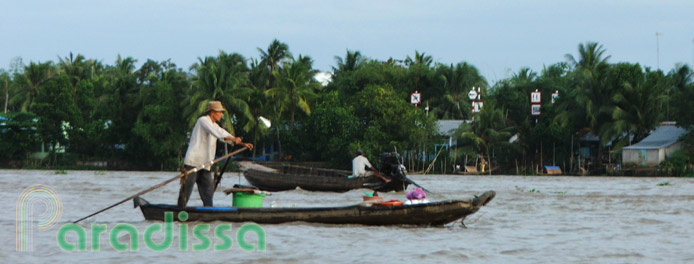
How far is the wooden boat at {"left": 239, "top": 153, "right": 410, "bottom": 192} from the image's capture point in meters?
20.8

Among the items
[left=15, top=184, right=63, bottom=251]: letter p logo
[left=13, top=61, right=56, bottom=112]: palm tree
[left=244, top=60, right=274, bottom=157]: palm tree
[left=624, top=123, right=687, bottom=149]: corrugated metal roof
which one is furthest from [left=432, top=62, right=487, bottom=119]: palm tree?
[left=15, top=184, right=63, bottom=251]: letter p logo

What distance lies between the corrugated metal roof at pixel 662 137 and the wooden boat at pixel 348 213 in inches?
1254

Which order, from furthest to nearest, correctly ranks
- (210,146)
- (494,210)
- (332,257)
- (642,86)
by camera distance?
(642,86) < (494,210) < (210,146) < (332,257)

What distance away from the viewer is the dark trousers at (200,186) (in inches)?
422

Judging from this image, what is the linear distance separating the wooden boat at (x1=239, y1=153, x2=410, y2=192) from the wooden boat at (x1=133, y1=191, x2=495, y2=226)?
902 centimetres

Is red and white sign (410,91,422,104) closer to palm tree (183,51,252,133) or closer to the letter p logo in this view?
palm tree (183,51,252,133)

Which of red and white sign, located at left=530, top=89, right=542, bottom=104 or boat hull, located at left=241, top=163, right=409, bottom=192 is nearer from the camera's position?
boat hull, located at left=241, top=163, right=409, bottom=192

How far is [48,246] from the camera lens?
9.37m

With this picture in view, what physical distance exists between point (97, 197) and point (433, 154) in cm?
3088

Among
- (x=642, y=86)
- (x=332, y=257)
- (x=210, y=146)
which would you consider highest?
(x=642, y=86)

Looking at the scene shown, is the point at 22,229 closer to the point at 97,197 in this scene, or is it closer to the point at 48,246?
the point at 48,246

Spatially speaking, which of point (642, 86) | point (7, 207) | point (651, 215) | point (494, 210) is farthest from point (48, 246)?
point (642, 86)

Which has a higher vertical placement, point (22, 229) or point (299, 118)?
point (299, 118)

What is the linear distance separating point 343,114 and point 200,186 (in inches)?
1344
